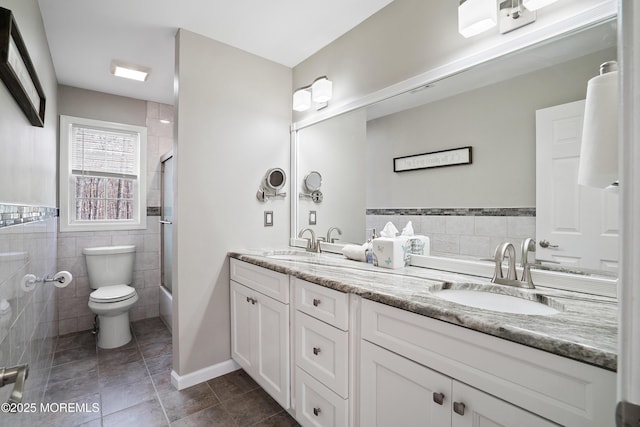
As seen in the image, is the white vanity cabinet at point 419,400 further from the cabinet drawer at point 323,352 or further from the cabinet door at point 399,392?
the cabinet drawer at point 323,352

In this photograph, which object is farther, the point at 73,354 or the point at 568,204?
the point at 73,354

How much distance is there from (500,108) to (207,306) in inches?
81.7

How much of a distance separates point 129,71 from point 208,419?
2645 millimetres

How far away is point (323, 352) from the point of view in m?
1.37

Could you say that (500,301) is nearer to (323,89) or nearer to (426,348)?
(426,348)

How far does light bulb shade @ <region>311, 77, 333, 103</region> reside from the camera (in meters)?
2.14

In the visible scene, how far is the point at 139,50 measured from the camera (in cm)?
227

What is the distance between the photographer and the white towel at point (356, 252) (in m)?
1.81

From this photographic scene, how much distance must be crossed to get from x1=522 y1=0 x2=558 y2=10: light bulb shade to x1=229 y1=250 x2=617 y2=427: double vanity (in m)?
1.06

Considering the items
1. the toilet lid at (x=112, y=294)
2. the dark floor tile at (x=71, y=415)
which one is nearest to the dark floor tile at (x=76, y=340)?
the toilet lid at (x=112, y=294)

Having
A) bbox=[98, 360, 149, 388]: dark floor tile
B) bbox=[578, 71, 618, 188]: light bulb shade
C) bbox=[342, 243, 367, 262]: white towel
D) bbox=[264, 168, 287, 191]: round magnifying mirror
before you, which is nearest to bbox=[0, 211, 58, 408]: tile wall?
bbox=[98, 360, 149, 388]: dark floor tile

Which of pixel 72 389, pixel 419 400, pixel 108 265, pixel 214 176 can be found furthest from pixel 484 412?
pixel 108 265

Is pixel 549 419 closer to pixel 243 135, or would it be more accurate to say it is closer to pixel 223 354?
pixel 223 354

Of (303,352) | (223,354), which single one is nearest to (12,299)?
(303,352)
